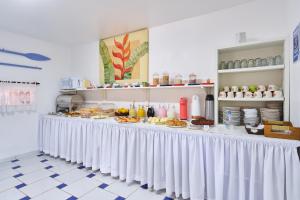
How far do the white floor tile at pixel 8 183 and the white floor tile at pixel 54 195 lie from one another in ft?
1.79

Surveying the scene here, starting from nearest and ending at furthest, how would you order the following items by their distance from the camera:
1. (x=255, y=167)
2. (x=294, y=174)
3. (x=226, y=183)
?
(x=294, y=174) < (x=255, y=167) < (x=226, y=183)

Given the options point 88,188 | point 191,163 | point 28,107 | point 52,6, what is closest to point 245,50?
point 191,163

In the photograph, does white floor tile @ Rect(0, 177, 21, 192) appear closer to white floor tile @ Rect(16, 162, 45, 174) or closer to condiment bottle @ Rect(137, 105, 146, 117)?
white floor tile @ Rect(16, 162, 45, 174)

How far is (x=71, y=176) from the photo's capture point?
2.37 m

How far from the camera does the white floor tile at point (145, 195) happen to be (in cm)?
186

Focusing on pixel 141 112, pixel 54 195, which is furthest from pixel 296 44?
pixel 54 195

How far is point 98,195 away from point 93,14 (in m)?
2.31

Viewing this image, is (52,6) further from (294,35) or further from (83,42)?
(294,35)

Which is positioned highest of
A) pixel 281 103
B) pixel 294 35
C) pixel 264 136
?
pixel 294 35

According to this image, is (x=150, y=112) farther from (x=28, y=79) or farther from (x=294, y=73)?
(x=28, y=79)

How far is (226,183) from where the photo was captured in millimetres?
1604

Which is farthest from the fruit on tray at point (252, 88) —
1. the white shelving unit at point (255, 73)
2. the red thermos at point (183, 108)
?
the red thermos at point (183, 108)

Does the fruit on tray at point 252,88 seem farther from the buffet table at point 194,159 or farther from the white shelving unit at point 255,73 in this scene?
the buffet table at point 194,159

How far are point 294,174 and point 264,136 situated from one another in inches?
13.1
